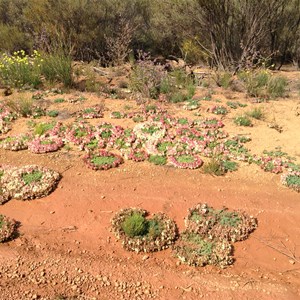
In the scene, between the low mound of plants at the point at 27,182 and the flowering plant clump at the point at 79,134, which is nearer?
the low mound of plants at the point at 27,182

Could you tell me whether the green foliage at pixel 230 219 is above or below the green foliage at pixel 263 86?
below

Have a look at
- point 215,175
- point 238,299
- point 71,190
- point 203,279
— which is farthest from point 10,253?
point 215,175

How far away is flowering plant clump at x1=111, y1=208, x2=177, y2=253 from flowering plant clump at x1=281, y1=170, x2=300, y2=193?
254 cm

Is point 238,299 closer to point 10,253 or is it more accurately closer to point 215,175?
point 215,175

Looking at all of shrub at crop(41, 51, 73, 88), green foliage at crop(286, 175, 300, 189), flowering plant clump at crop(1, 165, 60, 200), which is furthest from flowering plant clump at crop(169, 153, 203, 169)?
shrub at crop(41, 51, 73, 88)

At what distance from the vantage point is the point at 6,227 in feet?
16.5

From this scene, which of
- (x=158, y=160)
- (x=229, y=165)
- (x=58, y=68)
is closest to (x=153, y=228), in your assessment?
(x=158, y=160)

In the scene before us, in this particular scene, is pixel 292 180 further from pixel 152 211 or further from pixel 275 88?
pixel 275 88

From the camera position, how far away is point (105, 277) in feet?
14.4

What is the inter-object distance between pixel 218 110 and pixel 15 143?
17.4 feet

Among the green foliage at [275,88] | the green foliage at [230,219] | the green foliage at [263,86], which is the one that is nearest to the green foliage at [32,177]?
the green foliage at [230,219]

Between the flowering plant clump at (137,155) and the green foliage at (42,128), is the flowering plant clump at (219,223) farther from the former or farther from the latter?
the green foliage at (42,128)

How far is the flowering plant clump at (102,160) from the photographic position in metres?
6.55

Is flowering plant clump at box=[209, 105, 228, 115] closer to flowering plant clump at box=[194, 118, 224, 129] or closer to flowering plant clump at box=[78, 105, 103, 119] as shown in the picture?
flowering plant clump at box=[194, 118, 224, 129]
